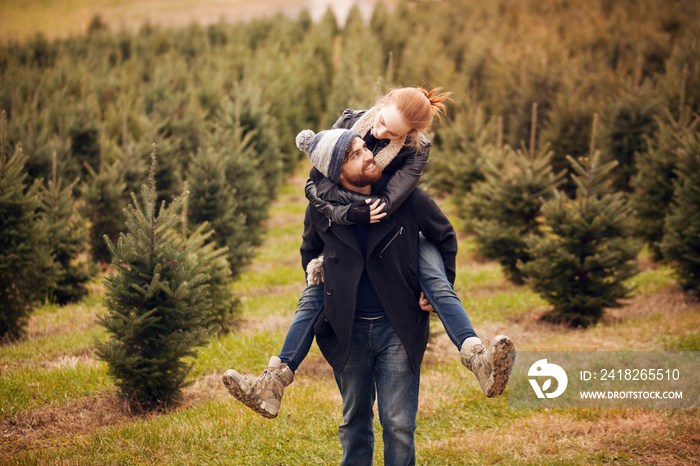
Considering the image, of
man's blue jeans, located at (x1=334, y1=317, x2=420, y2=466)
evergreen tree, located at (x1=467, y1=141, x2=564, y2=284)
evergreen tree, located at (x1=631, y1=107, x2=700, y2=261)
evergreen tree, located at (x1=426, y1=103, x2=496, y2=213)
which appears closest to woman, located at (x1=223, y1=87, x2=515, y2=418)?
man's blue jeans, located at (x1=334, y1=317, x2=420, y2=466)

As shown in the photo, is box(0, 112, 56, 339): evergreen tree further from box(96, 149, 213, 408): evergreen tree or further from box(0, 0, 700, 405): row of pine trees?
box(96, 149, 213, 408): evergreen tree

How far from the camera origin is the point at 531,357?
6.66 meters

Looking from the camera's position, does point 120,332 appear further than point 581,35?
No

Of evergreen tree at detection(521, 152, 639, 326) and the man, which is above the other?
the man

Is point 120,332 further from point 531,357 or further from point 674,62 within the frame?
point 674,62

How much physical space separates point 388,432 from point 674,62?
787 inches

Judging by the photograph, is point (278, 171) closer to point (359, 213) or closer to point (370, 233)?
point (370, 233)

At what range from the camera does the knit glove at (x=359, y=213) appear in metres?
2.91

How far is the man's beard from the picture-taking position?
3025 millimetres

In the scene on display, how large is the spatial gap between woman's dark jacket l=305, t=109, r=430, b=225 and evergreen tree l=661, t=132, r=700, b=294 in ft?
23.7

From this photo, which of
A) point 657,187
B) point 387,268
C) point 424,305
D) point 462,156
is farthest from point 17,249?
point 657,187

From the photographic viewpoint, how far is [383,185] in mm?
3141

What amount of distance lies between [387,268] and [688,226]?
7608 mm

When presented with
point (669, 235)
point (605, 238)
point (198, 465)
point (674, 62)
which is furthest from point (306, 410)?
point (674, 62)
